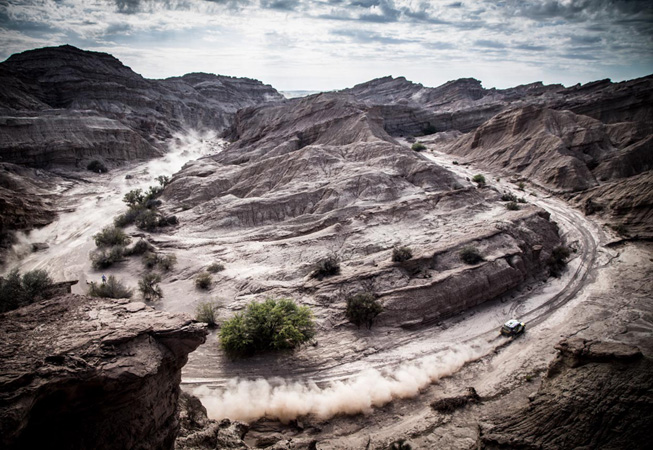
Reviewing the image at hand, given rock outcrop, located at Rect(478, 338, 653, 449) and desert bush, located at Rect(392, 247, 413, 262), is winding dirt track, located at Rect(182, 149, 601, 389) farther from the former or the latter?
rock outcrop, located at Rect(478, 338, 653, 449)

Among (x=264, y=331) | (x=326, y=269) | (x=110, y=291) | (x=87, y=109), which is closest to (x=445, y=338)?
(x=326, y=269)

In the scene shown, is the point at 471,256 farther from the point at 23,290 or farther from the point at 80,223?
the point at 80,223

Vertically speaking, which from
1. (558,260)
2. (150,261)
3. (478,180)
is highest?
(478,180)

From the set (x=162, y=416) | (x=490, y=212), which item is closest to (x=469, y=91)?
(x=490, y=212)

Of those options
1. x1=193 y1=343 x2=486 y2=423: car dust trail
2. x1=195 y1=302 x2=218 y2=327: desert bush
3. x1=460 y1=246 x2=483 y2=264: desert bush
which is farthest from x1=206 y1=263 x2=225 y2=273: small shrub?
x1=460 y1=246 x2=483 y2=264: desert bush

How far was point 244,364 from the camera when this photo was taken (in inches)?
538

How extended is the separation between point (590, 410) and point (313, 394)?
7.91 meters

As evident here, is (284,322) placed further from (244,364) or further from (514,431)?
(514,431)

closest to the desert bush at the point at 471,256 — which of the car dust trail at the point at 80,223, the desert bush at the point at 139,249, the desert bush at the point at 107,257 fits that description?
the desert bush at the point at 139,249

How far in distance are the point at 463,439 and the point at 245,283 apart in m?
12.5

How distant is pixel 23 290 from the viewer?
15609mm

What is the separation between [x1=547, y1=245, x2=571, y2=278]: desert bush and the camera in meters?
21.8

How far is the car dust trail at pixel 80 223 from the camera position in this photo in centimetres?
2236

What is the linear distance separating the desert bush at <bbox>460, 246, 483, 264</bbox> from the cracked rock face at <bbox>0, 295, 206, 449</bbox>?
15429 millimetres
